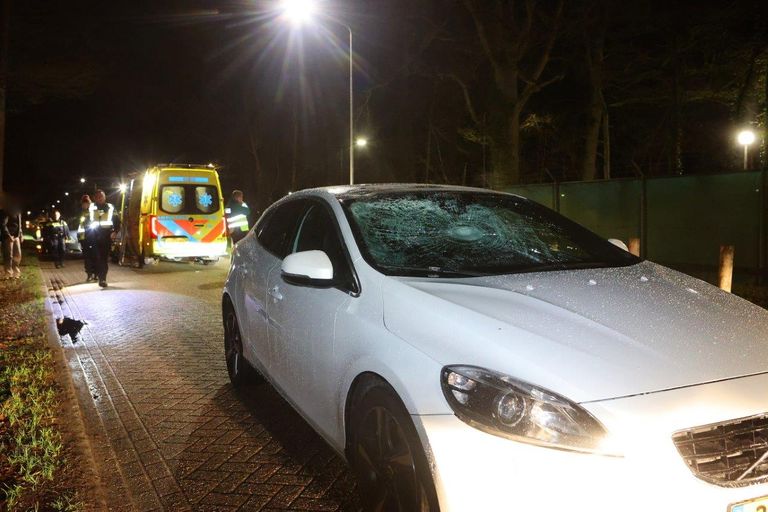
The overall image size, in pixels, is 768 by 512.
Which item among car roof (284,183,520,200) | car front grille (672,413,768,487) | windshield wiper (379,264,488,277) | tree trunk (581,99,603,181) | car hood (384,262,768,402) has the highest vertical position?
tree trunk (581,99,603,181)

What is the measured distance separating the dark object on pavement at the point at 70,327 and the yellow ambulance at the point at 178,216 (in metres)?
7.22

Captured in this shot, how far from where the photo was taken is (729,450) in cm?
228

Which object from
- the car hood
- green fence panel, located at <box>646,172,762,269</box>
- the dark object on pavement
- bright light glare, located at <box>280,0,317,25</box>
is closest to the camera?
the car hood

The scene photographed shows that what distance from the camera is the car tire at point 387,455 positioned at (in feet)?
8.54

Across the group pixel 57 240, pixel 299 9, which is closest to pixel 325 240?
pixel 299 9

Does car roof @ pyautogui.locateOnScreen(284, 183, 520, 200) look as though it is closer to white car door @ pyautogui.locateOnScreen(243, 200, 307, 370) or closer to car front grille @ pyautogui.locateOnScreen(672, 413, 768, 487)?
white car door @ pyautogui.locateOnScreen(243, 200, 307, 370)

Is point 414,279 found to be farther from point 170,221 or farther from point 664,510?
point 170,221

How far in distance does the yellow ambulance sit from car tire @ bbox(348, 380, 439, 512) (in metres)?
14.1

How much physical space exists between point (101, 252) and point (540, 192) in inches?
441

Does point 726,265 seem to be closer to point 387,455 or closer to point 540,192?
point 387,455

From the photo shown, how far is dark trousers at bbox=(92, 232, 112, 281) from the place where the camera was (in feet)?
41.4

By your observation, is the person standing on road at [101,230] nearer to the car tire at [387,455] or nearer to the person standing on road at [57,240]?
the person standing on road at [57,240]

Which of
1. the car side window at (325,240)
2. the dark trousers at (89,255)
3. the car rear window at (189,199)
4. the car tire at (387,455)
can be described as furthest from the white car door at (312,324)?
the car rear window at (189,199)

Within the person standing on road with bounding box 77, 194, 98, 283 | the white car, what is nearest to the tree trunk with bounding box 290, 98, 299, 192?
the person standing on road with bounding box 77, 194, 98, 283
